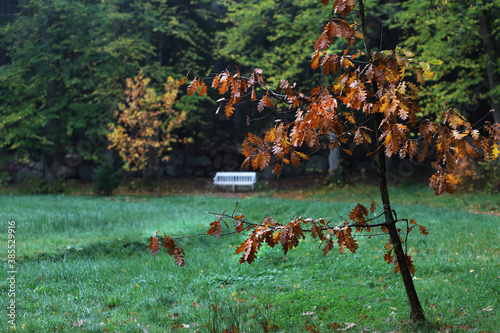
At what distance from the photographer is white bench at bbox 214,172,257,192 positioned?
18080 millimetres

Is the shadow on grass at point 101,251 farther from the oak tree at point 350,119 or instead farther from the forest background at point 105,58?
the forest background at point 105,58

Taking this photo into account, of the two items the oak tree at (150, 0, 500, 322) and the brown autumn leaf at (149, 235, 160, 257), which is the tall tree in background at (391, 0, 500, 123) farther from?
the brown autumn leaf at (149, 235, 160, 257)

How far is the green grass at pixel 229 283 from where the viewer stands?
3.87m

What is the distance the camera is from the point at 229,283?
5.30 metres

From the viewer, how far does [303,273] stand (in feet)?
18.4

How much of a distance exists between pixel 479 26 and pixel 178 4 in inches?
549

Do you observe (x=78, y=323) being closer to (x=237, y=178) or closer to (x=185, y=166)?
(x=237, y=178)

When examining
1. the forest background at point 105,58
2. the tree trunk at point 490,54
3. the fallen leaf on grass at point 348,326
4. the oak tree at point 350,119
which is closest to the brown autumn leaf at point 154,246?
the oak tree at point 350,119


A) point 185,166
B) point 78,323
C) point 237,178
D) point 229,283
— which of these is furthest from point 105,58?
point 78,323

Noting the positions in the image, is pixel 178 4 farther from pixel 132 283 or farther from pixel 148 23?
pixel 132 283

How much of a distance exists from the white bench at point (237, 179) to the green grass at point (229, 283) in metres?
9.46

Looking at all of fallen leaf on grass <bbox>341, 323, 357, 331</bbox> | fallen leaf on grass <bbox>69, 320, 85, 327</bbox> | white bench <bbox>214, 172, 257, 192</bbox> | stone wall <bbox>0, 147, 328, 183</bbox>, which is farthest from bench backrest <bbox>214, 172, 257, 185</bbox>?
fallen leaf on grass <bbox>341, 323, 357, 331</bbox>

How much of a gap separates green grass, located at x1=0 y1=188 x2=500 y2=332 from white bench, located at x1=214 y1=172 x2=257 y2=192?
9458 millimetres

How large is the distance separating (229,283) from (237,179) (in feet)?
43.2
